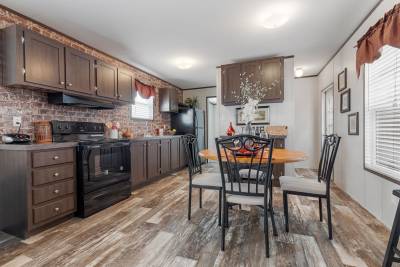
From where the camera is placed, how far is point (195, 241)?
1.93 m

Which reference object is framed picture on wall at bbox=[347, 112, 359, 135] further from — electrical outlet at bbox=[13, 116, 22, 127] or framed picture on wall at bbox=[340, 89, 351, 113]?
electrical outlet at bbox=[13, 116, 22, 127]

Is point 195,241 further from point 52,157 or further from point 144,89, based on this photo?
point 144,89

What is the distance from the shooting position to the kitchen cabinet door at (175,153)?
487 cm

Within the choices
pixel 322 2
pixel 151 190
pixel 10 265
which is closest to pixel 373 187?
pixel 322 2

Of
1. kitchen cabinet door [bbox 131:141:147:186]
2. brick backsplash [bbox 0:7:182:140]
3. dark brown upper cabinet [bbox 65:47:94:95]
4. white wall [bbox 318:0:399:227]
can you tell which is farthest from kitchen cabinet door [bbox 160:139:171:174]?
white wall [bbox 318:0:399:227]

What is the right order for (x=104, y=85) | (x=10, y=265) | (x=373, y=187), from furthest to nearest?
(x=104, y=85), (x=373, y=187), (x=10, y=265)

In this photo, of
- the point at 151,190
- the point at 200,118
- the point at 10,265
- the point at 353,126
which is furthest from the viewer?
the point at 200,118

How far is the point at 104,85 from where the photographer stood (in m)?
3.24

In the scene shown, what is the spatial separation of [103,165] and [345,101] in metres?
3.84

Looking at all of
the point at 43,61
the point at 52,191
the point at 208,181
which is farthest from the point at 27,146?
the point at 208,181

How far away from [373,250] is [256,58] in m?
3.37

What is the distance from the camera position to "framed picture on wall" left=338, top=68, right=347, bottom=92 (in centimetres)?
322

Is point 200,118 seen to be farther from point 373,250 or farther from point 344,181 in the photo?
point 373,250

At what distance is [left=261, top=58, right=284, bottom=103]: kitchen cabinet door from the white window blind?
2.73 m
